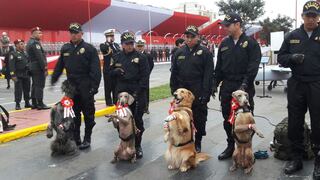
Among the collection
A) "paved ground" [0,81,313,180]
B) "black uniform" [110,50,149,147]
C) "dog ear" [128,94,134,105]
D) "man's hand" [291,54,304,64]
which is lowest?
"paved ground" [0,81,313,180]

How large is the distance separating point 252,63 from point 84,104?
9.64 ft

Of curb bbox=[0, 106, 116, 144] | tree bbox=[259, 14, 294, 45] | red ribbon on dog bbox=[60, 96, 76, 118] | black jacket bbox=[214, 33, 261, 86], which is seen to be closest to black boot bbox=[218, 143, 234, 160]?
black jacket bbox=[214, 33, 261, 86]

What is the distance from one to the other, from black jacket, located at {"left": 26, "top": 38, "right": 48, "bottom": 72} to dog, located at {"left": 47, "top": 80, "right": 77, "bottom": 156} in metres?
4.16

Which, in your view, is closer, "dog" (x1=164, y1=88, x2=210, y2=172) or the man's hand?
the man's hand

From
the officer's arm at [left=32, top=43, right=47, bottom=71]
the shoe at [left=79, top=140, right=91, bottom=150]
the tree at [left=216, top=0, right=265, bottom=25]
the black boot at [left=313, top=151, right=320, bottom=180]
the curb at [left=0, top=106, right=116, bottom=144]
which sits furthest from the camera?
the tree at [left=216, top=0, right=265, bottom=25]

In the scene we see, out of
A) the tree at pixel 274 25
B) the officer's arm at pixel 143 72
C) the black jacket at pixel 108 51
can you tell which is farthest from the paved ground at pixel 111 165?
the tree at pixel 274 25

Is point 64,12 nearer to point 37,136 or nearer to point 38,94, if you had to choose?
point 38,94

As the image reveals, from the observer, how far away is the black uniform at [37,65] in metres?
10.7

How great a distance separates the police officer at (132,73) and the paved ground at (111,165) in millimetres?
627

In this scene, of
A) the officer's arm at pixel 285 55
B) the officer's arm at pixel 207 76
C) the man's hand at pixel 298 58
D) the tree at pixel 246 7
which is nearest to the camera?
the man's hand at pixel 298 58

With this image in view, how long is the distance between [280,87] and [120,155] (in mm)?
11871

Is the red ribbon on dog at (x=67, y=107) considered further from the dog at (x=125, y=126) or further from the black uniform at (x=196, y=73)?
the black uniform at (x=196, y=73)

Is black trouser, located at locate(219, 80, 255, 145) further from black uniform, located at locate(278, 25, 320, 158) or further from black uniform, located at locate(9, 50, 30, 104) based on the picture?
black uniform, located at locate(9, 50, 30, 104)

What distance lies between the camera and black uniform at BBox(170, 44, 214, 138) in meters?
6.28
